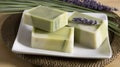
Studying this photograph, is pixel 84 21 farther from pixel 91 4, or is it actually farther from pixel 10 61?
pixel 10 61

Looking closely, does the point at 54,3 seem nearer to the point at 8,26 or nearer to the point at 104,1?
the point at 8,26

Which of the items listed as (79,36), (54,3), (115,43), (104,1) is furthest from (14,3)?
(104,1)

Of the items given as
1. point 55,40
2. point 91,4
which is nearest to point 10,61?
point 55,40

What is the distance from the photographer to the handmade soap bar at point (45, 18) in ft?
2.22

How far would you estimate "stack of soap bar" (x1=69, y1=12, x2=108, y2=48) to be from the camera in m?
0.70

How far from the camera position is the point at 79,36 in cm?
72

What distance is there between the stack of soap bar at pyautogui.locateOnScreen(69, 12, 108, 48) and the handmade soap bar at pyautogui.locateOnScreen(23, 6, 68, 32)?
5 cm

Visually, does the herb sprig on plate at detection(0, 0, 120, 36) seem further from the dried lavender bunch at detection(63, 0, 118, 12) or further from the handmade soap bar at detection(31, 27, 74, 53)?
the handmade soap bar at detection(31, 27, 74, 53)

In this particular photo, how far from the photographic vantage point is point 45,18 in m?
0.68

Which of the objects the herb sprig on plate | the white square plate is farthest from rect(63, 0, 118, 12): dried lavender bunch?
the white square plate

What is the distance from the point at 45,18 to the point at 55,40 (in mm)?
69

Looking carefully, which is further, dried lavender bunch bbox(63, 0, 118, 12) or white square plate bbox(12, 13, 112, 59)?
dried lavender bunch bbox(63, 0, 118, 12)

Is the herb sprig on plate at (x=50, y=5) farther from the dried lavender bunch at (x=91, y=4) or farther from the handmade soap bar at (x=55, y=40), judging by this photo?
the handmade soap bar at (x=55, y=40)

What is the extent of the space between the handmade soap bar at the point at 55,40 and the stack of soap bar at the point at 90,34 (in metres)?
0.03
